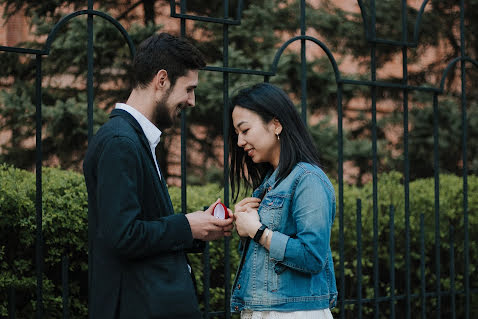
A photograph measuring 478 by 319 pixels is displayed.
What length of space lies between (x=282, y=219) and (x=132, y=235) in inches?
27.7

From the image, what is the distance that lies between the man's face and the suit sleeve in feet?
0.91

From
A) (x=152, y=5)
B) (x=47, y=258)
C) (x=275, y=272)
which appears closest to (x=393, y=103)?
(x=152, y=5)

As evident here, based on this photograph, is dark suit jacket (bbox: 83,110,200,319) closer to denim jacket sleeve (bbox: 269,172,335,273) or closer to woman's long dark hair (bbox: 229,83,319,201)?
denim jacket sleeve (bbox: 269,172,335,273)

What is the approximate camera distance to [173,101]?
2.41 metres

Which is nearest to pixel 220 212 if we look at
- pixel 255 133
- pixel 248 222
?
pixel 248 222

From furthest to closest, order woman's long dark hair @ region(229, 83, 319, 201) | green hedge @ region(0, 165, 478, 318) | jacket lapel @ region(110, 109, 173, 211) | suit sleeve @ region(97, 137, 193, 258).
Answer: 1. green hedge @ region(0, 165, 478, 318)
2. woman's long dark hair @ region(229, 83, 319, 201)
3. jacket lapel @ region(110, 109, 173, 211)
4. suit sleeve @ region(97, 137, 193, 258)

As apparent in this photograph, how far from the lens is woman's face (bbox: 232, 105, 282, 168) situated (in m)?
2.62

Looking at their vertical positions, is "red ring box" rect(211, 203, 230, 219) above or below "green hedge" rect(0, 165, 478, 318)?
above

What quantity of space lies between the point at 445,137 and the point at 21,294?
7.11m

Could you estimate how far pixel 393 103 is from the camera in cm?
1049

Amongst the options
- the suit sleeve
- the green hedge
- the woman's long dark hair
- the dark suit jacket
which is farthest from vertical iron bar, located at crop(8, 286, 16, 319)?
the woman's long dark hair

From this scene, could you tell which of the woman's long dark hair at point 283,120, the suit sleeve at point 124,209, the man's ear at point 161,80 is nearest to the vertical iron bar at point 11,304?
the suit sleeve at point 124,209

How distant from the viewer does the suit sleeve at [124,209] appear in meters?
2.05

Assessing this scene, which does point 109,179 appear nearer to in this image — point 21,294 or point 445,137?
point 21,294
